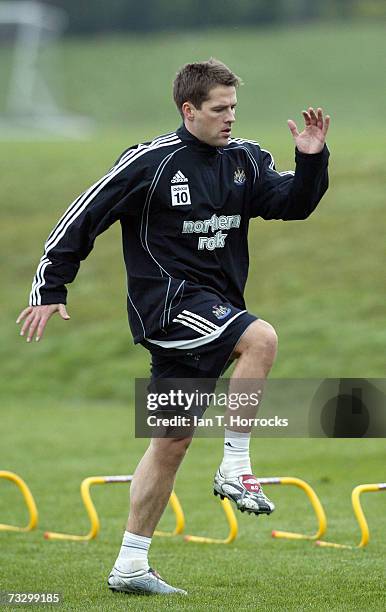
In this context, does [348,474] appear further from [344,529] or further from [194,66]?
[194,66]

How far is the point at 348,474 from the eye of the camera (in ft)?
43.0

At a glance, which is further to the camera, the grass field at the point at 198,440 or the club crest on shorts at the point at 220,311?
the grass field at the point at 198,440

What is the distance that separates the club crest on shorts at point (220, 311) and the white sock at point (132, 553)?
1.30 m

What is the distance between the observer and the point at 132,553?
21.1 ft

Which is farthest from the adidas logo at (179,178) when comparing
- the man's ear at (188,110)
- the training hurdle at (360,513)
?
the training hurdle at (360,513)

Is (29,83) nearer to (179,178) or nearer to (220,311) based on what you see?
(179,178)

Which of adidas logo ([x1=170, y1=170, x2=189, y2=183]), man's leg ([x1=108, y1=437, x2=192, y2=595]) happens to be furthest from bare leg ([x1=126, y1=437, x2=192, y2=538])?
adidas logo ([x1=170, y1=170, x2=189, y2=183])

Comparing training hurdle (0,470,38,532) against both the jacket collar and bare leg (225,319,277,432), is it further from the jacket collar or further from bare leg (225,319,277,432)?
the jacket collar

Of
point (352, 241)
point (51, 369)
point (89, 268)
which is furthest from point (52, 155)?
point (51, 369)

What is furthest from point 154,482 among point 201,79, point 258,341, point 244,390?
point 201,79

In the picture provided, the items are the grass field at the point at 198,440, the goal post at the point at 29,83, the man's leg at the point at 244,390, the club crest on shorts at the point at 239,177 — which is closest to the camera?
the man's leg at the point at 244,390

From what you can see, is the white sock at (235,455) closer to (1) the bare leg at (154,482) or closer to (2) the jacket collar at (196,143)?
(1) the bare leg at (154,482)

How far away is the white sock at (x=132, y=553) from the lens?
6430mm

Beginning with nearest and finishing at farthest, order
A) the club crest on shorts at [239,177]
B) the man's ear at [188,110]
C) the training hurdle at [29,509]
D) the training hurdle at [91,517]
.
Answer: the man's ear at [188,110] < the club crest on shorts at [239,177] < the training hurdle at [91,517] < the training hurdle at [29,509]
